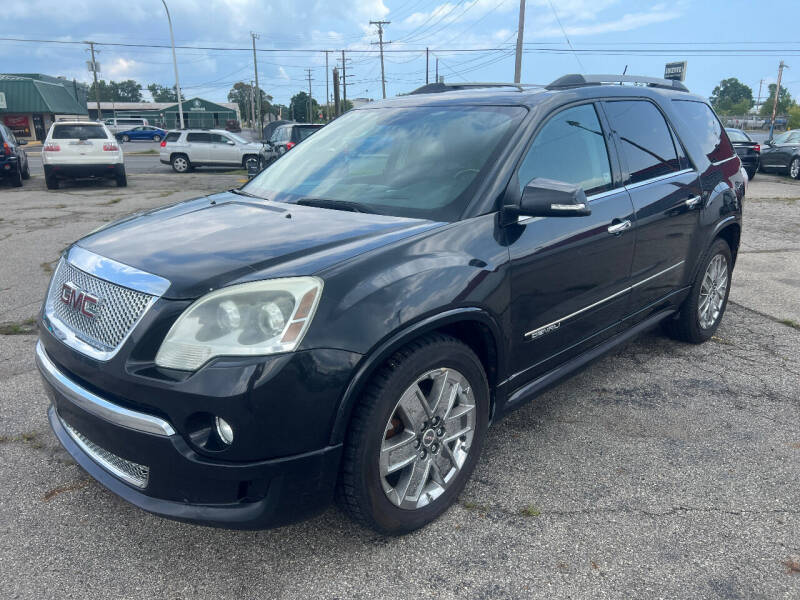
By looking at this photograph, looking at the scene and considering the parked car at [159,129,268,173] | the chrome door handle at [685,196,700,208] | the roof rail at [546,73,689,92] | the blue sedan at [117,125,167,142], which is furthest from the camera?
the blue sedan at [117,125,167,142]

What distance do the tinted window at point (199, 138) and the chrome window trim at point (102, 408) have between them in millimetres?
21450

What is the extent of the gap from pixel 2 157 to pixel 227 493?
54.2 feet

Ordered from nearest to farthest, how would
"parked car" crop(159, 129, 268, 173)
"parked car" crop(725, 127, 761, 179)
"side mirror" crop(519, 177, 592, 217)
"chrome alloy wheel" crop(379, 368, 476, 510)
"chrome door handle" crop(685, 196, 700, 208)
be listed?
"chrome alloy wheel" crop(379, 368, 476, 510) < "side mirror" crop(519, 177, 592, 217) < "chrome door handle" crop(685, 196, 700, 208) < "parked car" crop(725, 127, 761, 179) < "parked car" crop(159, 129, 268, 173)

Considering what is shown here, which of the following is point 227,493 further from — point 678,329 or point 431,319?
point 678,329

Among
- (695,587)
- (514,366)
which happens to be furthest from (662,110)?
(695,587)

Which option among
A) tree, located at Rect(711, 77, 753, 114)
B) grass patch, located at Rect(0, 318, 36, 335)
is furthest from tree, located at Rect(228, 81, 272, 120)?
grass patch, located at Rect(0, 318, 36, 335)

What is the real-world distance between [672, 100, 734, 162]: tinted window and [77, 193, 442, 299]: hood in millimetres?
2678

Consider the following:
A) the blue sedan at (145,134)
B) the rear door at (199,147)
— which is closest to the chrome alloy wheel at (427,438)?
the rear door at (199,147)

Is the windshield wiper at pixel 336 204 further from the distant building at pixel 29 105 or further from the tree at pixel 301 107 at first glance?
the tree at pixel 301 107

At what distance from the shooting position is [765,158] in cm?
2048

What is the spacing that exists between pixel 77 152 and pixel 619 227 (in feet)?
49.5

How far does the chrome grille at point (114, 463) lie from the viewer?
2.24 m

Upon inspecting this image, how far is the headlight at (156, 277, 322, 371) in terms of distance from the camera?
2041mm

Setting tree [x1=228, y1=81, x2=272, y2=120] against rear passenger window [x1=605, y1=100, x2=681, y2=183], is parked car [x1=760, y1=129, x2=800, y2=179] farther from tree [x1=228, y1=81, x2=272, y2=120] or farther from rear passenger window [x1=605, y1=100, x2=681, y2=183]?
tree [x1=228, y1=81, x2=272, y2=120]
